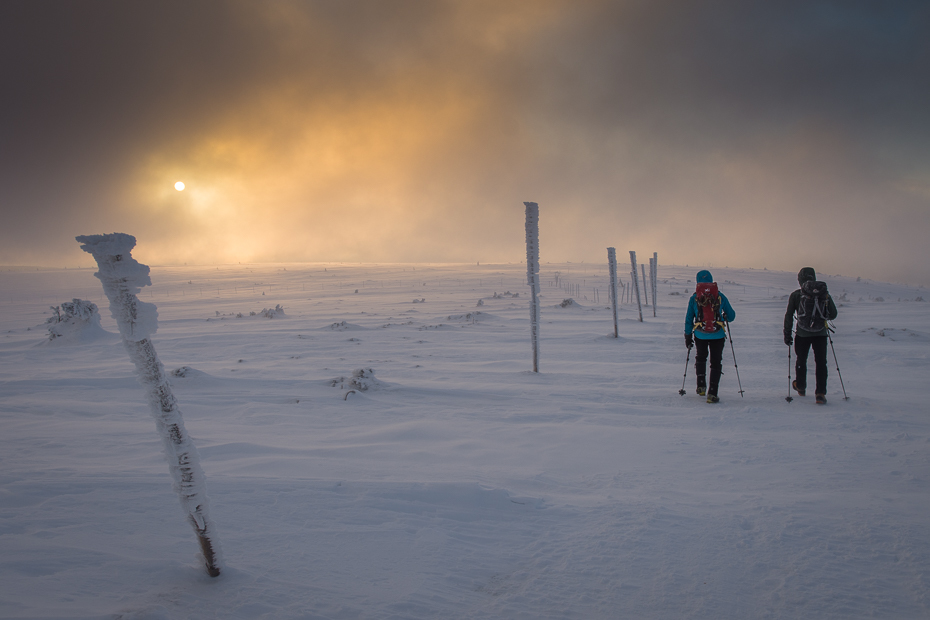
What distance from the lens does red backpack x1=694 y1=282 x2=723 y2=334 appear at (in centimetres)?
679

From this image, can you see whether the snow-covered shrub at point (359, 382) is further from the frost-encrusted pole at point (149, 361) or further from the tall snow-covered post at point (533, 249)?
the frost-encrusted pole at point (149, 361)

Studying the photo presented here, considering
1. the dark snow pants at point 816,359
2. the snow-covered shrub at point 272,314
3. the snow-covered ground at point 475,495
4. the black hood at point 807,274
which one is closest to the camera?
the snow-covered ground at point 475,495

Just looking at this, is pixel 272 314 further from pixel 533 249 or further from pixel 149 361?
pixel 149 361

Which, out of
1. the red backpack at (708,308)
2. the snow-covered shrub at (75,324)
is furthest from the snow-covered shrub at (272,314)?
the red backpack at (708,308)

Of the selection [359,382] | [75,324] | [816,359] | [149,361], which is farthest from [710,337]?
[75,324]

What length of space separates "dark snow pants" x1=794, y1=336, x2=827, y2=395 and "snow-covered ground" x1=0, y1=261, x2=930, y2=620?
1.05 feet

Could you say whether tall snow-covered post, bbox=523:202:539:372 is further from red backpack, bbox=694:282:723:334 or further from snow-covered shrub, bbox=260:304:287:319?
snow-covered shrub, bbox=260:304:287:319

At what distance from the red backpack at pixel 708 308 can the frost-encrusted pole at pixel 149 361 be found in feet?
21.6

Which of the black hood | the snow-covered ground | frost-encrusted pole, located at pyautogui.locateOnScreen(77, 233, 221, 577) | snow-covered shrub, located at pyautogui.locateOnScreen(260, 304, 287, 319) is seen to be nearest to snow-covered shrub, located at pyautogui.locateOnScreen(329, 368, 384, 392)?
the snow-covered ground

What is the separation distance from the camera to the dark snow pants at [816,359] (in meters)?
6.47

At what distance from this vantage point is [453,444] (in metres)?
5.18

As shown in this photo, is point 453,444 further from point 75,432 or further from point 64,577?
point 75,432

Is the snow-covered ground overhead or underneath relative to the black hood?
underneath

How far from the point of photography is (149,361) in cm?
233
